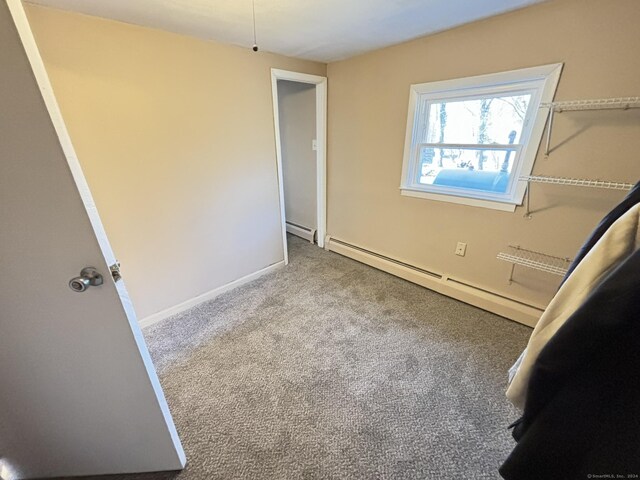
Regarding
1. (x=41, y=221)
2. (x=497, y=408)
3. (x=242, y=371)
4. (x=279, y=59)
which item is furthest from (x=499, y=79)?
(x=242, y=371)

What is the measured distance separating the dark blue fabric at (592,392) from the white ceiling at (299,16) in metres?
1.79

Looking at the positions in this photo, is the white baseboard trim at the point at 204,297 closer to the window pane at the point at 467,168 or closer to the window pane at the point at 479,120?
the window pane at the point at 467,168

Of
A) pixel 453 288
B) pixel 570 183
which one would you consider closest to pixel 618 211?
pixel 570 183

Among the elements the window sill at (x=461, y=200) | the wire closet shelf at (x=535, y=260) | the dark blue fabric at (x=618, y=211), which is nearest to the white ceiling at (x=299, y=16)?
the window sill at (x=461, y=200)

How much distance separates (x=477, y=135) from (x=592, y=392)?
2.06 m

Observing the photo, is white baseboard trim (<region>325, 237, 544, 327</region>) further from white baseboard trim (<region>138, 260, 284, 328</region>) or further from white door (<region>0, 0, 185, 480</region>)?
white door (<region>0, 0, 185, 480</region>)

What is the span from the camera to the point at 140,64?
1693 mm

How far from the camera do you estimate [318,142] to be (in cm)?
301

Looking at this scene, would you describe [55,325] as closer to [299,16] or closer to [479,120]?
[299,16]

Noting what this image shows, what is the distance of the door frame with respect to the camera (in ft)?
7.95

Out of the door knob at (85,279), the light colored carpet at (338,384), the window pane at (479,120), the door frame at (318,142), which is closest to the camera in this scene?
the door knob at (85,279)

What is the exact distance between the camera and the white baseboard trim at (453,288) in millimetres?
2020

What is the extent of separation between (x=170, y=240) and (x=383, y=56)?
2465 millimetres

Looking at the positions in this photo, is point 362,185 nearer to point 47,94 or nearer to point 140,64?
point 140,64
